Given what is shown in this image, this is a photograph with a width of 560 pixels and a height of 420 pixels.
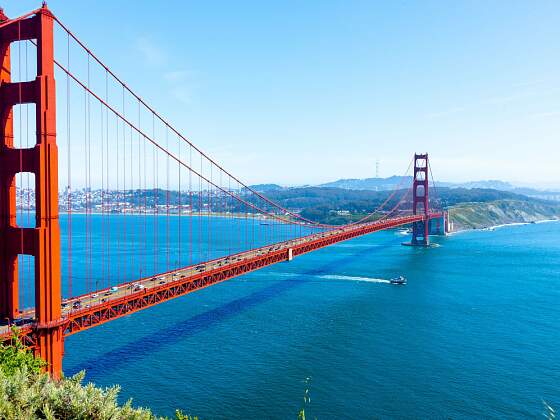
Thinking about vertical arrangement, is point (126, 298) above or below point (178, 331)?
above

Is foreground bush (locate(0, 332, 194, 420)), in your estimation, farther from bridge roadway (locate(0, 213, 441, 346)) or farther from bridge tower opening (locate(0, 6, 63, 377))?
bridge tower opening (locate(0, 6, 63, 377))

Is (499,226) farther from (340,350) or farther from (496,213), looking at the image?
(340,350)

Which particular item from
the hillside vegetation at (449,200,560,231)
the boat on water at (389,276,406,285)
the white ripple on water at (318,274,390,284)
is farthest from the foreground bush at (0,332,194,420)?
the hillside vegetation at (449,200,560,231)

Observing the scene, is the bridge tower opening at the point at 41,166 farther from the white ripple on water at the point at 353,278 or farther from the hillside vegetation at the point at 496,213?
the hillside vegetation at the point at 496,213

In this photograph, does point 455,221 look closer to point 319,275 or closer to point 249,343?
point 319,275

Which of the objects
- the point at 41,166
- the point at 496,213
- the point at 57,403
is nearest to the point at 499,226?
the point at 496,213

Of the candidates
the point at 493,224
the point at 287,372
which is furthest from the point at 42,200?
the point at 493,224

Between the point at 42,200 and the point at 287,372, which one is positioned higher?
the point at 42,200
